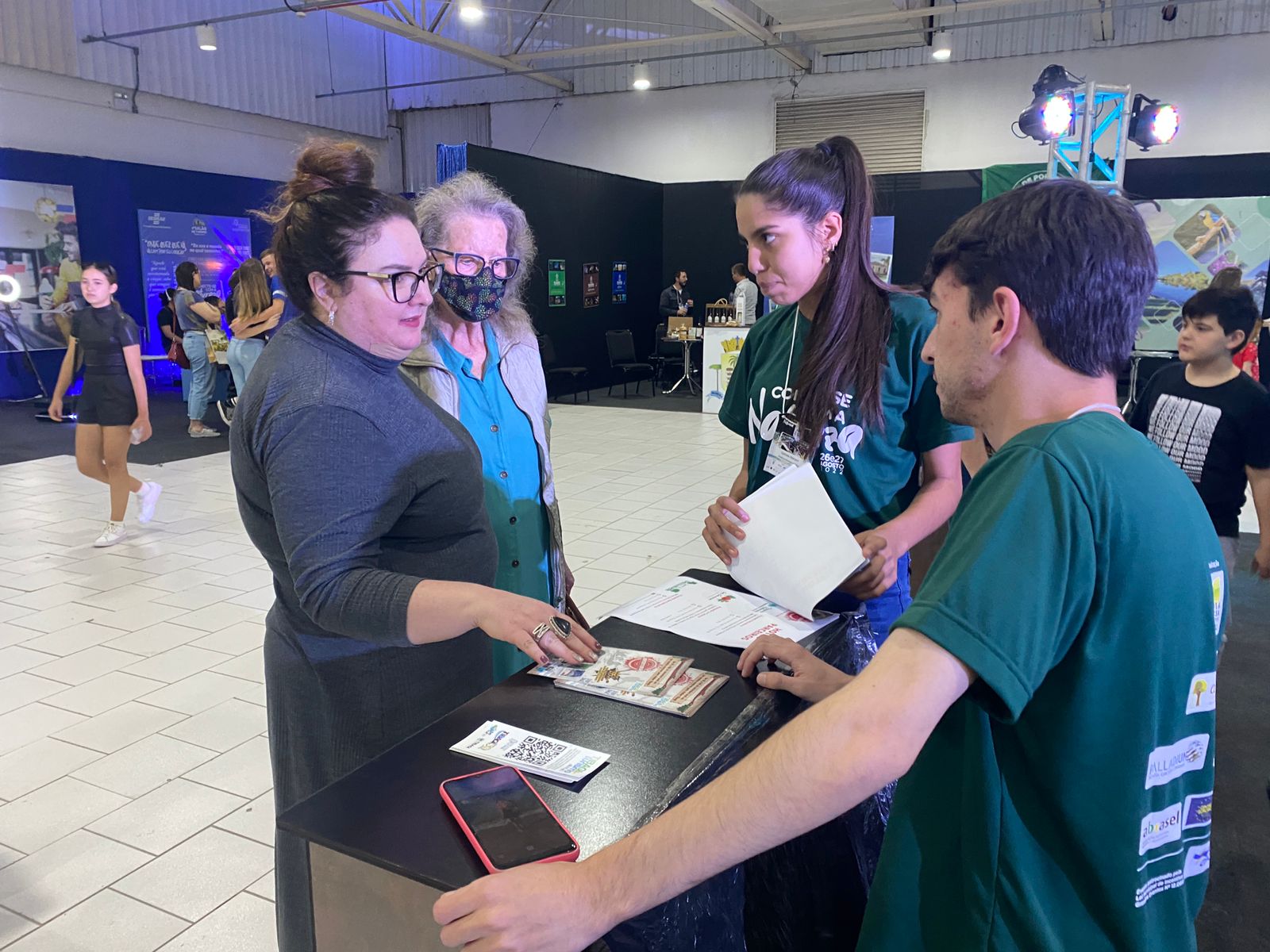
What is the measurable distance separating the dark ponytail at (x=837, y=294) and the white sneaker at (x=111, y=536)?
472 centimetres

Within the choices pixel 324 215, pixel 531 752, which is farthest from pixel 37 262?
pixel 531 752

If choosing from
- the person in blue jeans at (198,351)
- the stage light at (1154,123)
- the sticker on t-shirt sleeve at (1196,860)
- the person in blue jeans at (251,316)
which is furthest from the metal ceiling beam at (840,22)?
the sticker on t-shirt sleeve at (1196,860)

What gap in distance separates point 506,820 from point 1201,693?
0.67 meters

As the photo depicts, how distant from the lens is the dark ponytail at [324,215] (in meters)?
1.32

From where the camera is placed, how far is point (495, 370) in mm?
1893

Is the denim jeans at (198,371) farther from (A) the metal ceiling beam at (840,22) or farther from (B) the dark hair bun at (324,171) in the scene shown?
(B) the dark hair bun at (324,171)

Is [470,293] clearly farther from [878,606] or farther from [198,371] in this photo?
[198,371]

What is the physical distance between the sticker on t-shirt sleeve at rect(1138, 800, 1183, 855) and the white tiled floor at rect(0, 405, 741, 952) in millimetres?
1896

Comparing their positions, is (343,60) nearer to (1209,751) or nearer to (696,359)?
(696,359)

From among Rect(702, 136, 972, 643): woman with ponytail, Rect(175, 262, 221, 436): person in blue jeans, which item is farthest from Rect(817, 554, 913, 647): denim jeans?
Rect(175, 262, 221, 436): person in blue jeans

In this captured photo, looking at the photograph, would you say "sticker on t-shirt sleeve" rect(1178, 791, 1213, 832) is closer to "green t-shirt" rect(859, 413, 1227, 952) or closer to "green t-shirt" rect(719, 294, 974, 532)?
"green t-shirt" rect(859, 413, 1227, 952)

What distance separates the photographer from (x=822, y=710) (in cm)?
73

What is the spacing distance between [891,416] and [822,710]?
101 cm

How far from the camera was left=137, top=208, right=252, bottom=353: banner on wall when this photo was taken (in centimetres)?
1135
